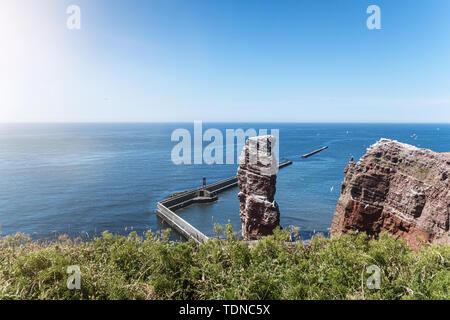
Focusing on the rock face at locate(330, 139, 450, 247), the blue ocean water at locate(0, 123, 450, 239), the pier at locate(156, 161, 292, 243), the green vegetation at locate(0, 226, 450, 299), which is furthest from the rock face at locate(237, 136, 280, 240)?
the green vegetation at locate(0, 226, 450, 299)

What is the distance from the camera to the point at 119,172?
294 feet

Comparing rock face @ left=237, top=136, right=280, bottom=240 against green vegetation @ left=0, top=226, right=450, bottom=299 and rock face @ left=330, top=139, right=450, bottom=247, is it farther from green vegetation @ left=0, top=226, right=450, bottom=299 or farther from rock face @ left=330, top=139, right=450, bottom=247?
green vegetation @ left=0, top=226, right=450, bottom=299

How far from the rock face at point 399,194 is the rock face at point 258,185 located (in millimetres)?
8811

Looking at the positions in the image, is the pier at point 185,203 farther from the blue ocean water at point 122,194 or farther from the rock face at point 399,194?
the rock face at point 399,194

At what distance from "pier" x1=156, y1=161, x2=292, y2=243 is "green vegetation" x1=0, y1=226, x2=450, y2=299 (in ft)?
105

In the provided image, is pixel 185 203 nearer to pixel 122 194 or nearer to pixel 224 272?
pixel 122 194

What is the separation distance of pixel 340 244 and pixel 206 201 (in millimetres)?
55709

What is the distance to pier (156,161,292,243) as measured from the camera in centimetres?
4604

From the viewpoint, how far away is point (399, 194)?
19.8m

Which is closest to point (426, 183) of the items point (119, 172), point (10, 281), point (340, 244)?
point (340, 244)

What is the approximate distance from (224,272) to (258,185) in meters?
23.4

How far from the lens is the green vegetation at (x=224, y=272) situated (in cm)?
710

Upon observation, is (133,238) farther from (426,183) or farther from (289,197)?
(289,197)

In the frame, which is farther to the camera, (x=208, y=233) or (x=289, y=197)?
(x=289, y=197)
